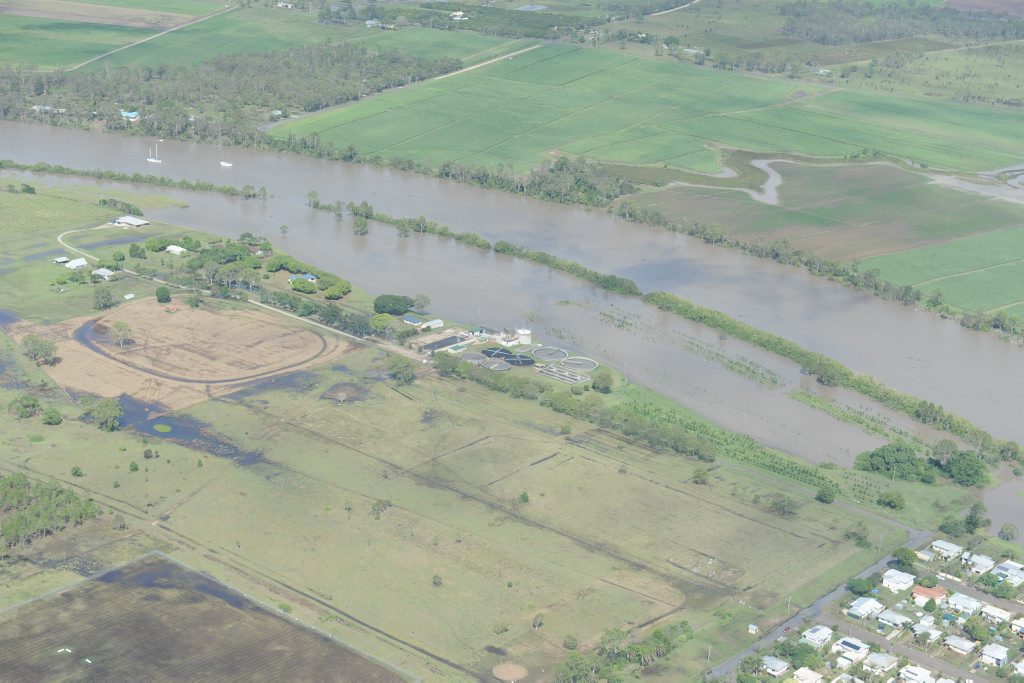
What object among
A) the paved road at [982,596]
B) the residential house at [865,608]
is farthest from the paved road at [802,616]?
the paved road at [982,596]

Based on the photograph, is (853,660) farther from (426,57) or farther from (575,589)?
(426,57)

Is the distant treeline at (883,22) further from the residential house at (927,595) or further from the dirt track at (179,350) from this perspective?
the residential house at (927,595)

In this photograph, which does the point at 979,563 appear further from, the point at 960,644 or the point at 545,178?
the point at 545,178

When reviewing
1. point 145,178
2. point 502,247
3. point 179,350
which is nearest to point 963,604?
point 179,350

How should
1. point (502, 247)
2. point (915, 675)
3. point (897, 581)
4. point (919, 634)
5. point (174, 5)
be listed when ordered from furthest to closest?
point (174, 5)
point (502, 247)
point (897, 581)
point (919, 634)
point (915, 675)

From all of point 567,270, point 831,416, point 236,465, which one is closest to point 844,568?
point 831,416

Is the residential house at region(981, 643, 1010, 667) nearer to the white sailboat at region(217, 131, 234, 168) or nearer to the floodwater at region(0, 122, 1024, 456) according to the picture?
the floodwater at region(0, 122, 1024, 456)
